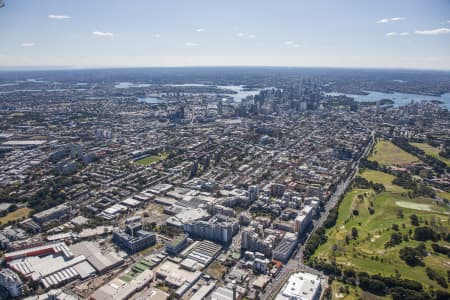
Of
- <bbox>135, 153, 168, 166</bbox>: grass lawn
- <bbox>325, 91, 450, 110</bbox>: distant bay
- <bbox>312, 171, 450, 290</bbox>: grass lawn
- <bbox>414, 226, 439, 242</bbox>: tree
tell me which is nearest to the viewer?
<bbox>312, 171, 450, 290</bbox>: grass lawn

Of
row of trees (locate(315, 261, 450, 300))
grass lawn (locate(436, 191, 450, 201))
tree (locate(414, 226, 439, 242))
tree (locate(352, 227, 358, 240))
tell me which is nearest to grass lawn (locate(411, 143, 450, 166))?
grass lawn (locate(436, 191, 450, 201))

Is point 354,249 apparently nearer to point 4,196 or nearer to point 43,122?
point 4,196

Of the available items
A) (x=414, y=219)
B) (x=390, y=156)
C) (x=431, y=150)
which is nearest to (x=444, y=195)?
(x=414, y=219)

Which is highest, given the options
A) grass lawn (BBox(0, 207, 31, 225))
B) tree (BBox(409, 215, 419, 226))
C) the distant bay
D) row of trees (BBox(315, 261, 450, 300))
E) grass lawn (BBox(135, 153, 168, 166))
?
the distant bay

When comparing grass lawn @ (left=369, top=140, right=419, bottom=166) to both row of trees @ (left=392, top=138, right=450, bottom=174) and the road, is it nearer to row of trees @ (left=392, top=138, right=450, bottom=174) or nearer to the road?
row of trees @ (left=392, top=138, right=450, bottom=174)

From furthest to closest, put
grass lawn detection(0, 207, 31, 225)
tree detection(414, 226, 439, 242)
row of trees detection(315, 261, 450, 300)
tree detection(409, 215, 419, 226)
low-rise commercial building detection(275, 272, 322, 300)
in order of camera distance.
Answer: grass lawn detection(0, 207, 31, 225)
tree detection(409, 215, 419, 226)
tree detection(414, 226, 439, 242)
row of trees detection(315, 261, 450, 300)
low-rise commercial building detection(275, 272, 322, 300)

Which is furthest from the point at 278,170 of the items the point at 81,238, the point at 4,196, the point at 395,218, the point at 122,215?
the point at 4,196
